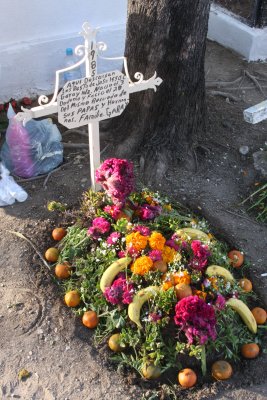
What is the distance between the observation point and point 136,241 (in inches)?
143

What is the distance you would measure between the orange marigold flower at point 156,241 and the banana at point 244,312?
0.61 m

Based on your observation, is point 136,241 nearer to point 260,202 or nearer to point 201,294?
point 201,294

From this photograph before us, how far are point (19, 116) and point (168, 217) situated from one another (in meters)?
1.41

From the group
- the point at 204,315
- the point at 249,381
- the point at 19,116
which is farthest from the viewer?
the point at 19,116

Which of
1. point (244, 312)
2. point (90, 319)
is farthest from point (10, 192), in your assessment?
point (244, 312)

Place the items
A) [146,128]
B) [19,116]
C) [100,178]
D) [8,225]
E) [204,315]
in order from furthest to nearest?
[146,128], [8,225], [100,178], [19,116], [204,315]

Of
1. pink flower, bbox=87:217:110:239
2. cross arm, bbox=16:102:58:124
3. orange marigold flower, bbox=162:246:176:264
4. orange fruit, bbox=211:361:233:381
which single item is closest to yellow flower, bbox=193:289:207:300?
orange marigold flower, bbox=162:246:176:264

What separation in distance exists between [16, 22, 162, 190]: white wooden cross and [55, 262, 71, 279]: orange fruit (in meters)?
0.93

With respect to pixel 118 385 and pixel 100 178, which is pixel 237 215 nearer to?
pixel 100 178

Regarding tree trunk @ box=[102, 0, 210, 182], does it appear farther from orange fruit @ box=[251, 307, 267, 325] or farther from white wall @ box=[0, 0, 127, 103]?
orange fruit @ box=[251, 307, 267, 325]

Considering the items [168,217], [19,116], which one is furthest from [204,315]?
[19,116]

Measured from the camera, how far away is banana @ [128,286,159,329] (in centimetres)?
345

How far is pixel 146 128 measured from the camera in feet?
16.5

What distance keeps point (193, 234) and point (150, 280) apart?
546 millimetres
